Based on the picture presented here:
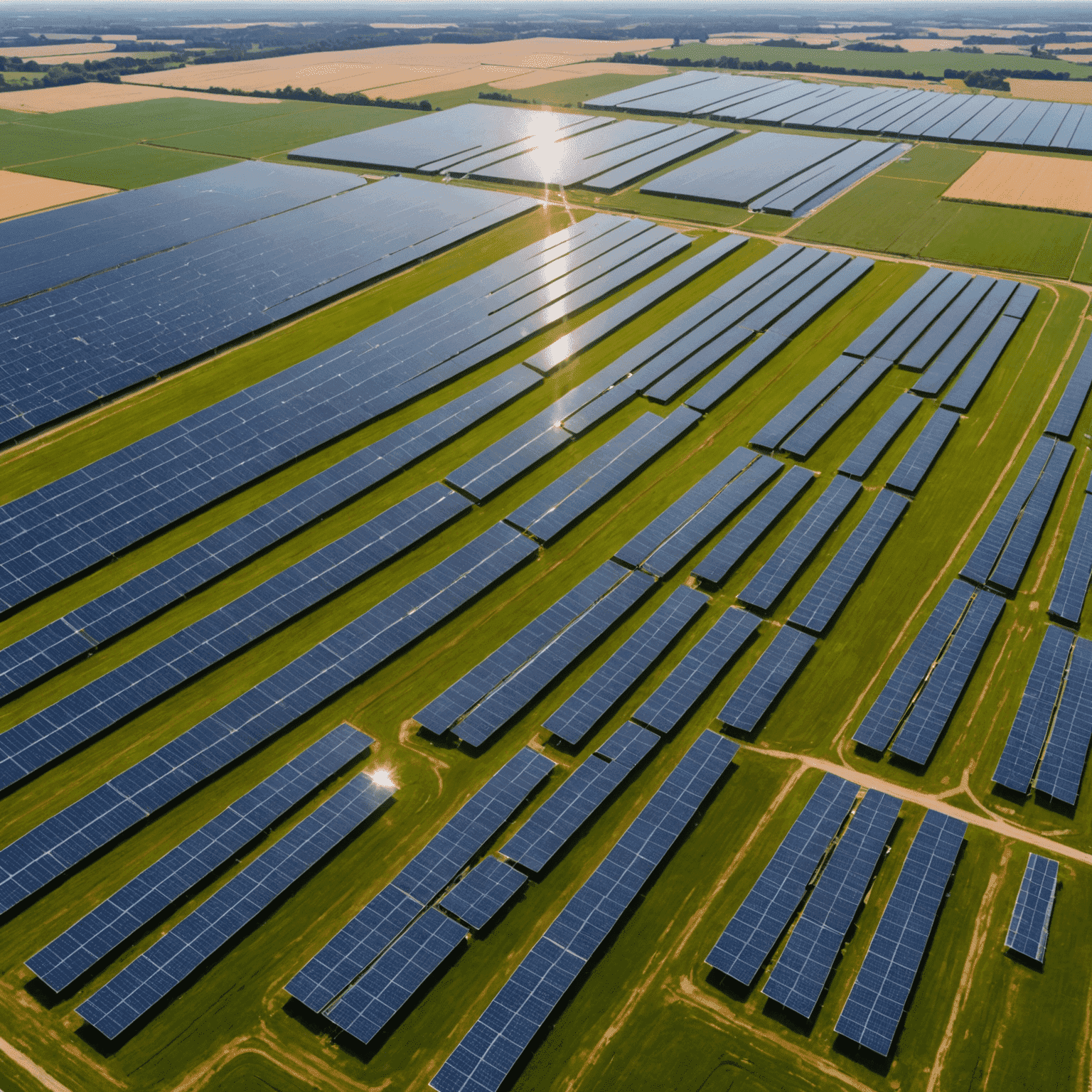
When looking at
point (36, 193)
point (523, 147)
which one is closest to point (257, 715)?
point (36, 193)

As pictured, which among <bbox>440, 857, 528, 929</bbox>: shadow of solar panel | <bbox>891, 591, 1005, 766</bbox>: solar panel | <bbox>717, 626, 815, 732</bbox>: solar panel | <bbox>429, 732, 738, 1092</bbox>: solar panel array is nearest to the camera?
<bbox>429, 732, 738, 1092</bbox>: solar panel array

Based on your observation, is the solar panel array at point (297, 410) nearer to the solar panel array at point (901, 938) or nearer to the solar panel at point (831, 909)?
the solar panel at point (831, 909)

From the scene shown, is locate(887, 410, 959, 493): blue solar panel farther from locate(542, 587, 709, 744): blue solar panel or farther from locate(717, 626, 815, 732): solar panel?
locate(542, 587, 709, 744): blue solar panel

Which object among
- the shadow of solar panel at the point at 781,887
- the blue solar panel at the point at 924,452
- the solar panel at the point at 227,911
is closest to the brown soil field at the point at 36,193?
Result: the solar panel at the point at 227,911

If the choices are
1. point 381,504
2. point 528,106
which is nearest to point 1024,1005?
point 381,504

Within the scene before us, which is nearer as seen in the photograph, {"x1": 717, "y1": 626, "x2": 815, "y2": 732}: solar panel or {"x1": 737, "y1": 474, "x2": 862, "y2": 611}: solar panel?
{"x1": 717, "y1": 626, "x2": 815, "y2": 732}: solar panel

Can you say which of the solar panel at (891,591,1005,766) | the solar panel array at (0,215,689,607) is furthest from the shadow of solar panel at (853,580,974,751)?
the solar panel array at (0,215,689,607)
